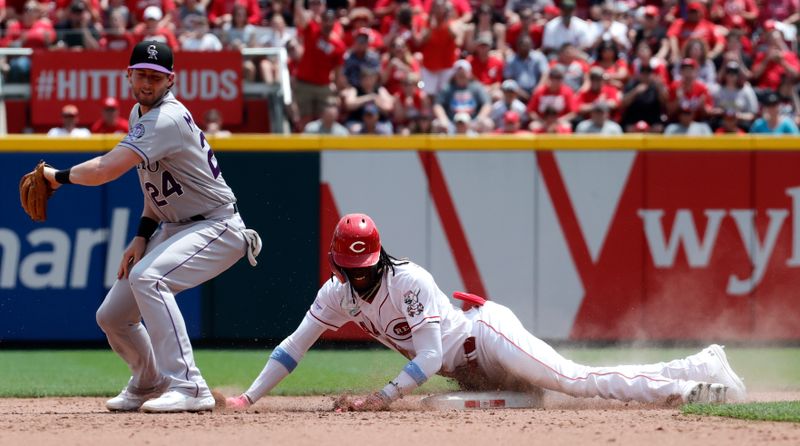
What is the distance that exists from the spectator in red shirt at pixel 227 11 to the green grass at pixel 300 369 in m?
5.70

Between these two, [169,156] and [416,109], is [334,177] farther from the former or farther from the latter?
[169,156]

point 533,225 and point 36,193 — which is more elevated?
point 36,193

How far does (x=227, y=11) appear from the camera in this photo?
16.3 meters

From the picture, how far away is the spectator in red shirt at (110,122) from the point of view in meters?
12.9

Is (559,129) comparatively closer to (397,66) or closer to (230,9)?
(397,66)

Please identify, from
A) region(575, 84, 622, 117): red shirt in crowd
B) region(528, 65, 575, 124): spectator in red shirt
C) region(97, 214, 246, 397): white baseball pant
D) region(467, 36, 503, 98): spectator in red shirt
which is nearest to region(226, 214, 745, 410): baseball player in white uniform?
region(97, 214, 246, 397): white baseball pant

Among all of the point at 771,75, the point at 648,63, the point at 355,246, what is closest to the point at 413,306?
the point at 355,246

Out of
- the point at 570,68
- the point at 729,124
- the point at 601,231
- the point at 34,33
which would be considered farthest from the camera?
the point at 570,68

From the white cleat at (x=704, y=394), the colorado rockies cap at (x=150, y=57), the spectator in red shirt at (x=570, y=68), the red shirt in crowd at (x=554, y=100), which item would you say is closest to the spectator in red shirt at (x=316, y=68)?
the red shirt in crowd at (x=554, y=100)

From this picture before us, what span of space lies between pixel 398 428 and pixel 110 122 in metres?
7.55

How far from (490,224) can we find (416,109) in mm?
2922

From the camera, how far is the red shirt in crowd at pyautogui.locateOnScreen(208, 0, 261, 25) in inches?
625

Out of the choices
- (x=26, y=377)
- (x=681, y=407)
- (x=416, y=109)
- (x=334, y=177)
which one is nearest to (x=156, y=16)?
(x=416, y=109)

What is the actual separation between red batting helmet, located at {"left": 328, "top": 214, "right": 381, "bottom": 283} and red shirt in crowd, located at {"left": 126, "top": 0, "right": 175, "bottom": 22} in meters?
9.81
